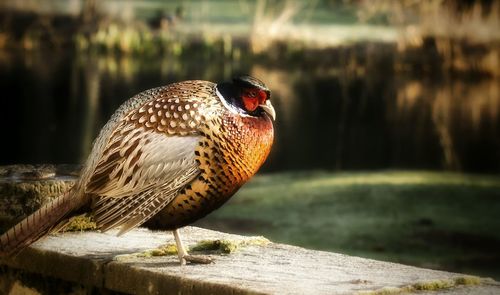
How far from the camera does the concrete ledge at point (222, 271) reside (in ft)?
14.0

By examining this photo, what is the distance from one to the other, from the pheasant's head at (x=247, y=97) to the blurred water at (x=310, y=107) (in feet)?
27.5

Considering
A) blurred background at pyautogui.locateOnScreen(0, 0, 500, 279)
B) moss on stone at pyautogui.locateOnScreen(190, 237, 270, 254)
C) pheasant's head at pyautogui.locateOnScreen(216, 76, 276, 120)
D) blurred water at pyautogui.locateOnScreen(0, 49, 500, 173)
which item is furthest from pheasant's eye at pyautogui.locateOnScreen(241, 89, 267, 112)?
blurred water at pyautogui.locateOnScreen(0, 49, 500, 173)

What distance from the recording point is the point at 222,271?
177 inches

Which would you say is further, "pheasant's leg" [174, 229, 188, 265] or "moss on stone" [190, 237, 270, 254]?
"moss on stone" [190, 237, 270, 254]

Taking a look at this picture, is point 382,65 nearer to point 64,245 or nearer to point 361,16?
point 361,16

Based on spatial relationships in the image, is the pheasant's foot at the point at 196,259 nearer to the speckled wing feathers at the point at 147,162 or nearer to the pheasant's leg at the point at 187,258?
the pheasant's leg at the point at 187,258

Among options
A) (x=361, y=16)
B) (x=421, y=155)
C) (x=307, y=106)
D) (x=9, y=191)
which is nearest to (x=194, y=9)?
(x=361, y=16)

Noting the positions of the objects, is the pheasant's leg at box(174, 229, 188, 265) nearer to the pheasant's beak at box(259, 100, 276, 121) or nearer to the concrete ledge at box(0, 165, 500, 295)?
the concrete ledge at box(0, 165, 500, 295)

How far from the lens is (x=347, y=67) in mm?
23297

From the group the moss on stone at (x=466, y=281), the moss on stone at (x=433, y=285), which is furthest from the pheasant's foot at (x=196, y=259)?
the moss on stone at (x=466, y=281)

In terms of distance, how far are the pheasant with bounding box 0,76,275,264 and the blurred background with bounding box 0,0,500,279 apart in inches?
152

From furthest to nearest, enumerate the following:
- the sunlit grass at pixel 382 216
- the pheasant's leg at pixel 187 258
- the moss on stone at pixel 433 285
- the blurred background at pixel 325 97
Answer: the blurred background at pixel 325 97, the sunlit grass at pixel 382 216, the pheasant's leg at pixel 187 258, the moss on stone at pixel 433 285

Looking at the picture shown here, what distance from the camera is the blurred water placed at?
1421 centimetres

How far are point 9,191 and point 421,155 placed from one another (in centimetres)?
955
